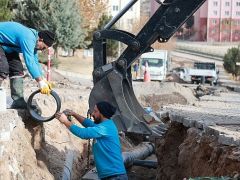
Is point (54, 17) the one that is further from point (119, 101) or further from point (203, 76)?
point (119, 101)

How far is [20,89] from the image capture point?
8.03 m

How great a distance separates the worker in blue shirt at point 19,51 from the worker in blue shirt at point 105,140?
105 cm

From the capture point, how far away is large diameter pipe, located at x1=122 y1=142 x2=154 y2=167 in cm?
1002

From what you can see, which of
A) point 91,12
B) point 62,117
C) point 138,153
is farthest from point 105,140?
point 91,12

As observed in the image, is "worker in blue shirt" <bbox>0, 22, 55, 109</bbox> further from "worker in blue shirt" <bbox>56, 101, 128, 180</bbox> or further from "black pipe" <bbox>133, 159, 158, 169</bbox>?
"black pipe" <bbox>133, 159, 158, 169</bbox>

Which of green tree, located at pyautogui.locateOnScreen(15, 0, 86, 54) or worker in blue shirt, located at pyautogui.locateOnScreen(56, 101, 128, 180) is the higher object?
green tree, located at pyautogui.locateOnScreen(15, 0, 86, 54)

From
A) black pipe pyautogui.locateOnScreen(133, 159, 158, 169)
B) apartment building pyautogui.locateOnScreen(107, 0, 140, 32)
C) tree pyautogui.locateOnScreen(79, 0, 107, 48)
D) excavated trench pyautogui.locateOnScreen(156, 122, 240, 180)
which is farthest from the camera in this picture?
apartment building pyautogui.locateOnScreen(107, 0, 140, 32)

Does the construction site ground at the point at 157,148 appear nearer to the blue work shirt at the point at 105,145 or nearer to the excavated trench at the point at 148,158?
the excavated trench at the point at 148,158

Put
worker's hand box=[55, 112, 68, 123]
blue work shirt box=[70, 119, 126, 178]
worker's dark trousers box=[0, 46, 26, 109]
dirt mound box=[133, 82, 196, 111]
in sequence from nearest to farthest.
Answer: blue work shirt box=[70, 119, 126, 178] < worker's hand box=[55, 112, 68, 123] < worker's dark trousers box=[0, 46, 26, 109] < dirt mound box=[133, 82, 196, 111]

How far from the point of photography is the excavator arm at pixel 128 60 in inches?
331

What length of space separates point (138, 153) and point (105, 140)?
4.60m

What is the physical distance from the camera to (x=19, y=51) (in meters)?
7.66

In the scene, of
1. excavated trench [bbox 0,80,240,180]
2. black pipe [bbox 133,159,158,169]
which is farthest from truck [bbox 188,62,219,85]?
black pipe [bbox 133,159,158,169]

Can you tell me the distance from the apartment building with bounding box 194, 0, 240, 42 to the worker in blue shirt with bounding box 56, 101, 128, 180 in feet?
284
